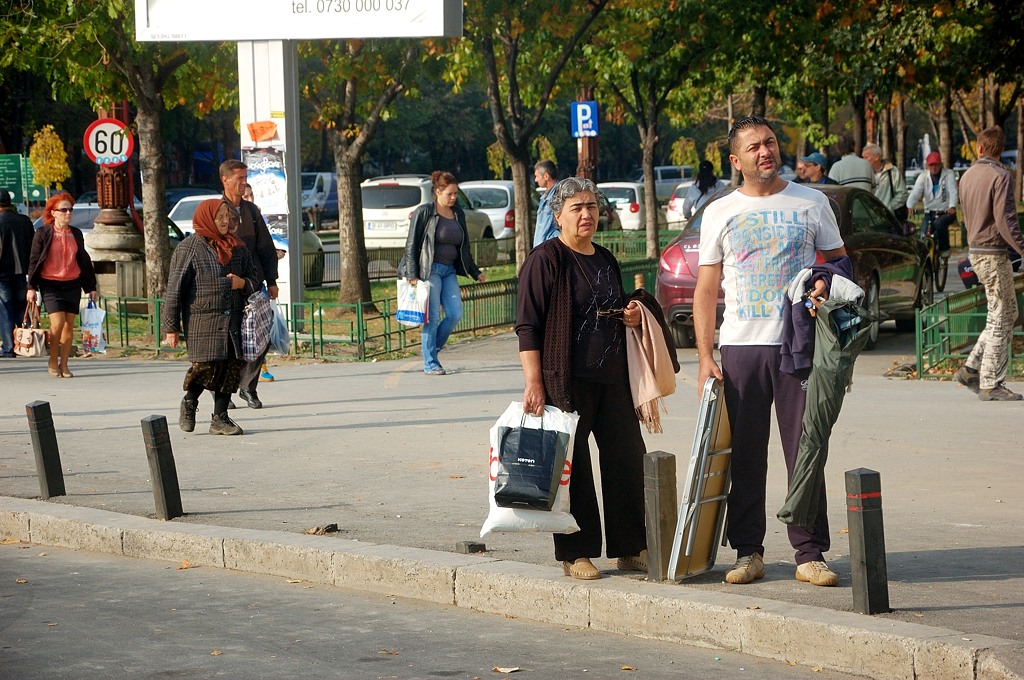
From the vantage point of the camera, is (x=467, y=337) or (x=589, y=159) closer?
(x=467, y=337)

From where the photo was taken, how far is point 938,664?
5.02 metres

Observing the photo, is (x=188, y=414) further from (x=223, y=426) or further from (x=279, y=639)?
(x=279, y=639)

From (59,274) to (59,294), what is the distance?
0.63ft

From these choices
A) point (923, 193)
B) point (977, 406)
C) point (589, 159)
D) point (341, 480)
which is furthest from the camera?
point (589, 159)

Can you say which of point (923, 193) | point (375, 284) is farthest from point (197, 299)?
point (375, 284)

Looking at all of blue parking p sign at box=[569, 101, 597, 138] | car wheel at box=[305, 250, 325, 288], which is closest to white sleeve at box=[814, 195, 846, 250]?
blue parking p sign at box=[569, 101, 597, 138]

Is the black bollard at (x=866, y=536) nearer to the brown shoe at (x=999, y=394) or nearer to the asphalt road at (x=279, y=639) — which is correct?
the asphalt road at (x=279, y=639)

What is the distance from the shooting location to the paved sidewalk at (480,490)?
556 centimetres

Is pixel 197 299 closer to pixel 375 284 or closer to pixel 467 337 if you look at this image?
pixel 467 337

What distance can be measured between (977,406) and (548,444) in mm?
6022

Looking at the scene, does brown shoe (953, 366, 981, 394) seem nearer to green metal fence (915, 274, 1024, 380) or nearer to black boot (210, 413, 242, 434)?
green metal fence (915, 274, 1024, 380)

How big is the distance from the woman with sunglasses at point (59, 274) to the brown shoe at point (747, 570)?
31.5ft

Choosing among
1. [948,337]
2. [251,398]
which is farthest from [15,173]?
[948,337]

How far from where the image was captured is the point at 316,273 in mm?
25938
